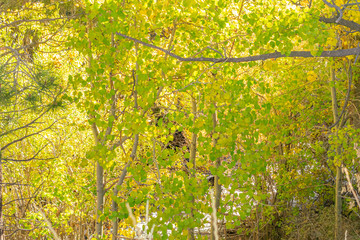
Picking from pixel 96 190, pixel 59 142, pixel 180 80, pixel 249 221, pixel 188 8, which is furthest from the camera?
pixel 249 221

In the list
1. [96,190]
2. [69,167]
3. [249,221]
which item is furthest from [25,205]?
[249,221]

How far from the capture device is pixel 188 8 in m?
3.69

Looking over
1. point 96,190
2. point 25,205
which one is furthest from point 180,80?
point 25,205

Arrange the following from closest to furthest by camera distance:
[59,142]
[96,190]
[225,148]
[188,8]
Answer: [188,8] → [225,148] → [96,190] → [59,142]

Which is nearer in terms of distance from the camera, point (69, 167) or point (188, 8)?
point (188, 8)

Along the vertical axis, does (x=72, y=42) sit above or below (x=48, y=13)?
below

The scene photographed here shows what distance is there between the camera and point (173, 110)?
425 cm

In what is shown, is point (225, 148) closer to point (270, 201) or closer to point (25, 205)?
point (270, 201)

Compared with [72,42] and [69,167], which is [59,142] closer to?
[69,167]

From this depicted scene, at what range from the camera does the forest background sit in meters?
3.79

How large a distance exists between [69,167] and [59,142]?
22.1 inches

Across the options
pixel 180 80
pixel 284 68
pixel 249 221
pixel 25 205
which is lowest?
pixel 249 221

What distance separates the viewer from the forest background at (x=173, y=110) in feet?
12.4

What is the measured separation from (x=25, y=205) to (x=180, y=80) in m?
4.42
